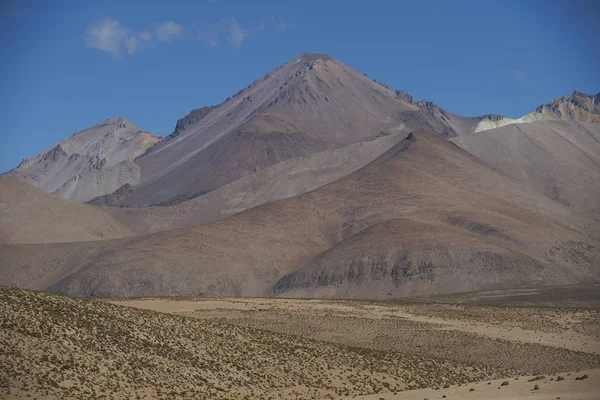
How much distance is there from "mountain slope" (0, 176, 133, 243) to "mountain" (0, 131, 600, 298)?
1973cm

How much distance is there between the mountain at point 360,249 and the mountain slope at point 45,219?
19.7 m

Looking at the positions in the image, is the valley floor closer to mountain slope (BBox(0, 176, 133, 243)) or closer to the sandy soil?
the sandy soil

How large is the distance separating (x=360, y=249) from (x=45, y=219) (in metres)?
76.8

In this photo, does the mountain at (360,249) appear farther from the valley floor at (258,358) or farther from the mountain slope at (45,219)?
the valley floor at (258,358)

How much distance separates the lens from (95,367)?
1425 inches

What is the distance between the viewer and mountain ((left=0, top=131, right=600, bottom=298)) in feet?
415

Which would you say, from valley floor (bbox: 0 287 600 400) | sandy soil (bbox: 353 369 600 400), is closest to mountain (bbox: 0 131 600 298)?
valley floor (bbox: 0 287 600 400)

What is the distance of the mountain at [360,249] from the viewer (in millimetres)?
126375

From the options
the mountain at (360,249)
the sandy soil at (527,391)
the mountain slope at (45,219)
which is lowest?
the sandy soil at (527,391)

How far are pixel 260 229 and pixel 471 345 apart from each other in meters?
98.6

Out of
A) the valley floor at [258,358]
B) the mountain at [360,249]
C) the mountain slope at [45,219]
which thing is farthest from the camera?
the mountain slope at [45,219]

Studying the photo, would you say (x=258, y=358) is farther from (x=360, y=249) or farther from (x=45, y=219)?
(x=45, y=219)

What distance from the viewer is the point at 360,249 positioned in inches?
5325

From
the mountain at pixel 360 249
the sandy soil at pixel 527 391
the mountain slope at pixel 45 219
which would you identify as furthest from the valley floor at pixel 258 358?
the mountain slope at pixel 45 219
